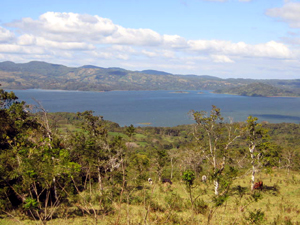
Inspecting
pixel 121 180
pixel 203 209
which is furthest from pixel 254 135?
pixel 121 180

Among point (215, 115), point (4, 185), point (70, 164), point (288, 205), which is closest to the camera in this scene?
point (70, 164)

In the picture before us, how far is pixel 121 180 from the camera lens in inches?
641

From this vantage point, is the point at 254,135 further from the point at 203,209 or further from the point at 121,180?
the point at 121,180

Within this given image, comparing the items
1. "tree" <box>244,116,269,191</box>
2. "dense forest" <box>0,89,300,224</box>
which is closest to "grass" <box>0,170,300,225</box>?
"dense forest" <box>0,89,300,224</box>

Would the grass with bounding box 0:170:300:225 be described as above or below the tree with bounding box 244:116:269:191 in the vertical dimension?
below

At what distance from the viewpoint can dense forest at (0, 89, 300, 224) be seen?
423 inches

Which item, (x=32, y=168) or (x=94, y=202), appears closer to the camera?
(x=32, y=168)

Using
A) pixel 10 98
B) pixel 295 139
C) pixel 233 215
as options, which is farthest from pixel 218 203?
pixel 295 139

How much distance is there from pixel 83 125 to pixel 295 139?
106213 millimetres

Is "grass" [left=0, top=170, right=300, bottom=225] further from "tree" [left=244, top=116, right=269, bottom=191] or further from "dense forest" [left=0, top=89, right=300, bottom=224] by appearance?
"tree" [left=244, top=116, right=269, bottom=191]

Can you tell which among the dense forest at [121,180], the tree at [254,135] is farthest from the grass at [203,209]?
the tree at [254,135]

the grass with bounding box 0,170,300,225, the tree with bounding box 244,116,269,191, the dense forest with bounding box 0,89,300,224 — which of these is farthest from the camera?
the tree with bounding box 244,116,269,191

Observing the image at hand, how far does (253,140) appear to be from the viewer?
20.9 m

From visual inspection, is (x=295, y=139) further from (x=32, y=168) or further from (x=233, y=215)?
(x=32, y=168)
